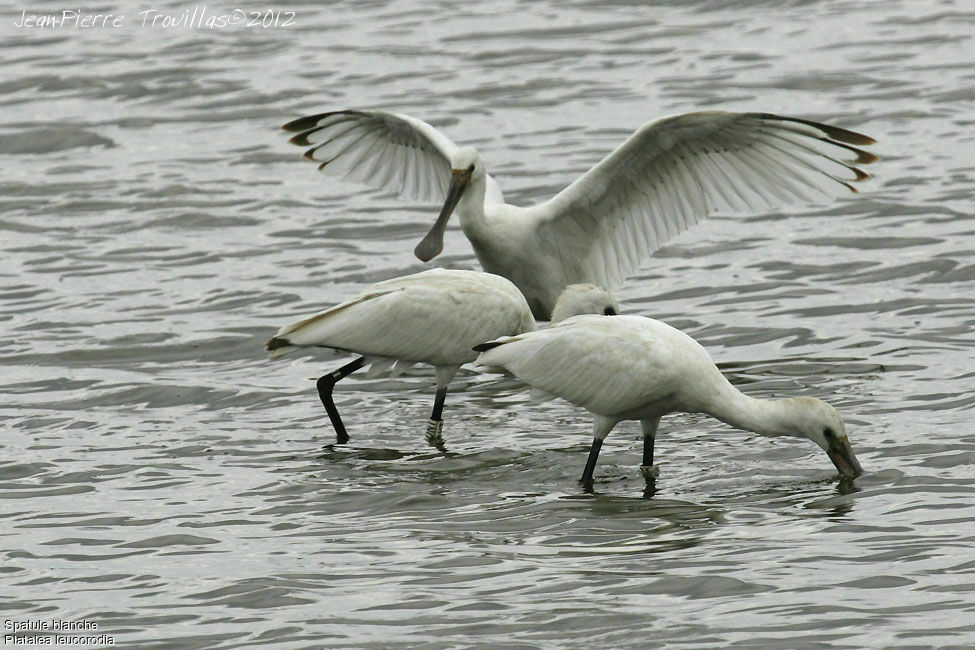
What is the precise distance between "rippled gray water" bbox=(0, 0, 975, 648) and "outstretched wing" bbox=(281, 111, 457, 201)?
799 millimetres

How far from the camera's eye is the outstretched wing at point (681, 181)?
11.5 m

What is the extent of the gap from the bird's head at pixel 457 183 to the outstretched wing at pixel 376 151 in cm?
143

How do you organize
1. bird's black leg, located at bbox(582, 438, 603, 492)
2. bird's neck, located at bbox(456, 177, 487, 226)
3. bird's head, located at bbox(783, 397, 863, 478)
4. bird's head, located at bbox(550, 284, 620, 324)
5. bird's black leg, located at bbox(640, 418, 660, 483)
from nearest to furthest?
bird's head, located at bbox(783, 397, 863, 478) → bird's black leg, located at bbox(582, 438, 603, 492) → bird's black leg, located at bbox(640, 418, 660, 483) → bird's head, located at bbox(550, 284, 620, 324) → bird's neck, located at bbox(456, 177, 487, 226)

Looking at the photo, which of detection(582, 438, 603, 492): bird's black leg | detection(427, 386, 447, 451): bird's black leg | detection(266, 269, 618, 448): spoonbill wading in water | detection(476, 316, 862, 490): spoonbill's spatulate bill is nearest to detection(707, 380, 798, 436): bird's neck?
detection(476, 316, 862, 490): spoonbill's spatulate bill

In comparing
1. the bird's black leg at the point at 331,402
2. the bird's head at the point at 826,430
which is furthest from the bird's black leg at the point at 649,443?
the bird's black leg at the point at 331,402

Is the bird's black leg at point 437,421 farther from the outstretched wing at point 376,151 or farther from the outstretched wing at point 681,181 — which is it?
the outstretched wing at point 376,151

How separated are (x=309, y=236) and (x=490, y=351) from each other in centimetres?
554

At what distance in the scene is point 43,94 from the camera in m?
20.5

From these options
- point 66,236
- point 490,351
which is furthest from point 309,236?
point 490,351

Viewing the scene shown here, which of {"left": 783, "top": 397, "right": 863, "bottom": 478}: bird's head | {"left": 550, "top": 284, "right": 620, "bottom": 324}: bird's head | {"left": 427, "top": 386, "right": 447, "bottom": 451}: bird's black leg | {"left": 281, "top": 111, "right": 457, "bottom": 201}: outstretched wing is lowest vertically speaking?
{"left": 427, "top": 386, "right": 447, "bottom": 451}: bird's black leg

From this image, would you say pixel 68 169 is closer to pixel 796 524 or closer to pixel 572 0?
pixel 572 0

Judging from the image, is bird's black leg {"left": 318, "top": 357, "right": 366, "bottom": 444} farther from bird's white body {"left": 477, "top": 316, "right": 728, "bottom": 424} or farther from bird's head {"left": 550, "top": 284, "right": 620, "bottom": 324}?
bird's head {"left": 550, "top": 284, "right": 620, "bottom": 324}

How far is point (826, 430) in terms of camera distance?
30.5ft

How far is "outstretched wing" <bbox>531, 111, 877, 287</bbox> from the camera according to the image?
11.5 metres
